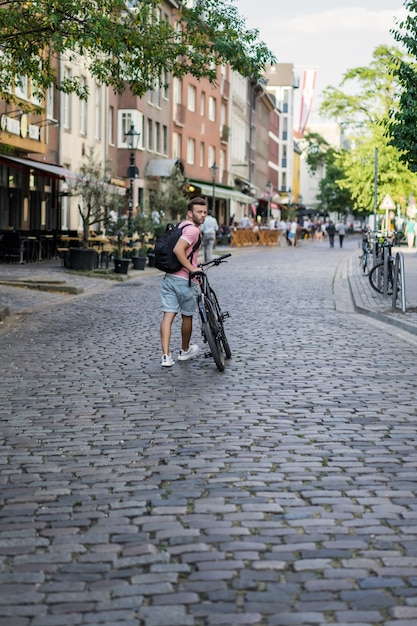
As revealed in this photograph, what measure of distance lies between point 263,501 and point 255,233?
58.2 meters

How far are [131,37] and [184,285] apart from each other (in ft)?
22.9

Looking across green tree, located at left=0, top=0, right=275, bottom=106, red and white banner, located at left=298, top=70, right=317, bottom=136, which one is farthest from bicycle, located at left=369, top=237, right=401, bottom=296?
red and white banner, located at left=298, top=70, right=317, bottom=136

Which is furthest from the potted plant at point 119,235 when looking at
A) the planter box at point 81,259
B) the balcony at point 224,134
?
the balcony at point 224,134

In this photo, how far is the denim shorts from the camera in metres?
11.4

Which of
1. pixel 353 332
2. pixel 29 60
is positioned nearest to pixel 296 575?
pixel 353 332

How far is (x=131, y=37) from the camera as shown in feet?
56.4

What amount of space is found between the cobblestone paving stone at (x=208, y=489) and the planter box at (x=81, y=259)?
16012 millimetres

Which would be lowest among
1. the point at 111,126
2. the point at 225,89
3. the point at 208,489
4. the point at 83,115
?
the point at 208,489

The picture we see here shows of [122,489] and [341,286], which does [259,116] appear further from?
[122,489]

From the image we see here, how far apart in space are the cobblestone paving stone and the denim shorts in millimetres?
582

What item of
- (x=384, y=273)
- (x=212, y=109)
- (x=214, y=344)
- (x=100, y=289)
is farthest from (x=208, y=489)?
(x=212, y=109)

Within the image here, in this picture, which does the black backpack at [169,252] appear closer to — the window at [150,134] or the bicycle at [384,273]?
the bicycle at [384,273]

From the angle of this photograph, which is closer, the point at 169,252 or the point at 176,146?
the point at 169,252

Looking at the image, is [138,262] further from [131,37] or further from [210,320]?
[210,320]
